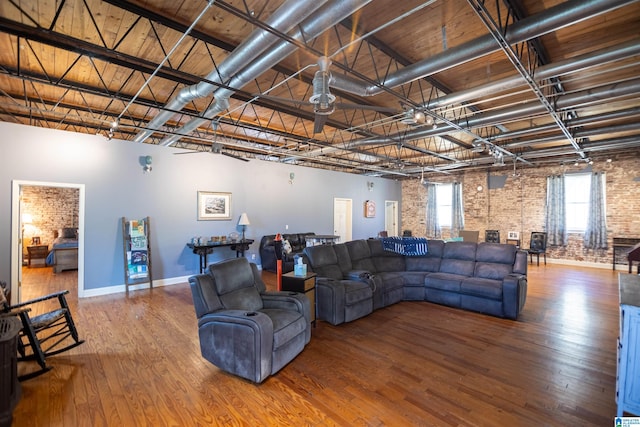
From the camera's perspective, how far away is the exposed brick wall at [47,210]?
888 centimetres

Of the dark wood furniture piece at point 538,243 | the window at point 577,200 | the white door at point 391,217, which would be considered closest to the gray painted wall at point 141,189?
the white door at point 391,217

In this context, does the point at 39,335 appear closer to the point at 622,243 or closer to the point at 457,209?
the point at 457,209

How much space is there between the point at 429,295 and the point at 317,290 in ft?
6.95

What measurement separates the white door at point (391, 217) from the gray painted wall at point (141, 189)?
540cm

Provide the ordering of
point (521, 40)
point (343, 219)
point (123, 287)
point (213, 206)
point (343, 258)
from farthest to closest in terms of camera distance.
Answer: point (343, 219) < point (213, 206) < point (123, 287) < point (343, 258) < point (521, 40)

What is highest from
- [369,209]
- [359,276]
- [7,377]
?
[369,209]

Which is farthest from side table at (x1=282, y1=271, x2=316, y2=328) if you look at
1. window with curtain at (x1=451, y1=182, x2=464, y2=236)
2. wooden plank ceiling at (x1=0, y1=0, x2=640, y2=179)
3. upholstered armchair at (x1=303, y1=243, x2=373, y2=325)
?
window with curtain at (x1=451, y1=182, x2=464, y2=236)

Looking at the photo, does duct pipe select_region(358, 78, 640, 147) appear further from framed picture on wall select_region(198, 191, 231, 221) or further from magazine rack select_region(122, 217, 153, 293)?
magazine rack select_region(122, 217, 153, 293)

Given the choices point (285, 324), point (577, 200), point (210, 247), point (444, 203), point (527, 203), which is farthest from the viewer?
point (444, 203)

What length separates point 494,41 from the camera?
2748mm

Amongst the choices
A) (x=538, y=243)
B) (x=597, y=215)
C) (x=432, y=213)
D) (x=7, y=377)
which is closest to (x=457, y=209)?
(x=432, y=213)

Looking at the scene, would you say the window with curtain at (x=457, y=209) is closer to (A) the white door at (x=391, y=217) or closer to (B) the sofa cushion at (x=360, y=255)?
(A) the white door at (x=391, y=217)

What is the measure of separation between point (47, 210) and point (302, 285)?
9887 millimetres

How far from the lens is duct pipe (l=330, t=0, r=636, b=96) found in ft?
7.50
